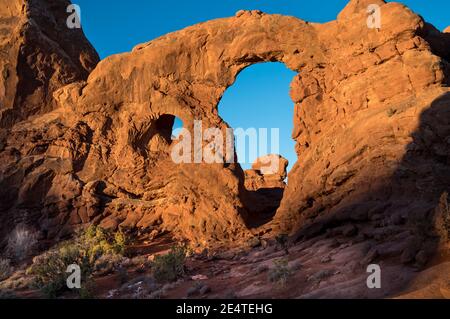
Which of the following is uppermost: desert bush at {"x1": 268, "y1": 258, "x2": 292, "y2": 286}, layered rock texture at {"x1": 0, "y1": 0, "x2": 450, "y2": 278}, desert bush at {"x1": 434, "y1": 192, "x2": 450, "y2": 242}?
layered rock texture at {"x1": 0, "y1": 0, "x2": 450, "y2": 278}

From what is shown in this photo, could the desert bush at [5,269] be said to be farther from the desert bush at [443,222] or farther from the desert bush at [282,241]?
the desert bush at [443,222]

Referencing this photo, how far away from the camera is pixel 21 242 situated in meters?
20.1

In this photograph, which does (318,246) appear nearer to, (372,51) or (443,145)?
(443,145)

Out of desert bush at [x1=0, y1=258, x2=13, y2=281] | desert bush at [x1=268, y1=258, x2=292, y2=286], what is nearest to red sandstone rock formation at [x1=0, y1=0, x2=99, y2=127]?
desert bush at [x1=0, y1=258, x2=13, y2=281]

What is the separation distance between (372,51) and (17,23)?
61.8ft

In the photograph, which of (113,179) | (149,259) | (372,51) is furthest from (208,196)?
(372,51)

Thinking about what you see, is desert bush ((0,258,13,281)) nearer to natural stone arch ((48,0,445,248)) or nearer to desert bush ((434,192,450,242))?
natural stone arch ((48,0,445,248))

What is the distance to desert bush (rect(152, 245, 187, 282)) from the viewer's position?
43.6ft

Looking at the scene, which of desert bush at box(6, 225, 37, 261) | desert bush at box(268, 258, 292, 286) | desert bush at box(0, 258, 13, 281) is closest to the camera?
desert bush at box(268, 258, 292, 286)

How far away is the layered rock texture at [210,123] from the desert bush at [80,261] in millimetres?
1865

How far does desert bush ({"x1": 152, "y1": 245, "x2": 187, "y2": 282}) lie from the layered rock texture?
13.3 feet

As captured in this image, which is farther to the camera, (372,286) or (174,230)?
(174,230)

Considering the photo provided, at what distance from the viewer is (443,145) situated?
515 inches

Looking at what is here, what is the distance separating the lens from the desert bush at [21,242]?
1975cm
